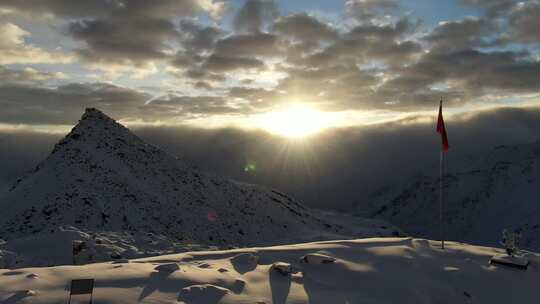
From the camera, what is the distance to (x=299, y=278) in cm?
1831

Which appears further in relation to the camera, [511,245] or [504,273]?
[511,245]

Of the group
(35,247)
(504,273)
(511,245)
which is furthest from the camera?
(35,247)

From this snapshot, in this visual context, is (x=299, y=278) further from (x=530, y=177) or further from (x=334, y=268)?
(x=530, y=177)

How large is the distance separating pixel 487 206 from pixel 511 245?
6036 inches

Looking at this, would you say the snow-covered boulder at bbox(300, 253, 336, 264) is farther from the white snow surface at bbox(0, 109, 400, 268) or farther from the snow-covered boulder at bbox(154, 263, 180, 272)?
the white snow surface at bbox(0, 109, 400, 268)

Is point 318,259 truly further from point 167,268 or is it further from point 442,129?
point 442,129

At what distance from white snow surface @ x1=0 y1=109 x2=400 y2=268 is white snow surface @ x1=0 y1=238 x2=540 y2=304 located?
13.0 meters

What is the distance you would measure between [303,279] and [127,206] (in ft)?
117

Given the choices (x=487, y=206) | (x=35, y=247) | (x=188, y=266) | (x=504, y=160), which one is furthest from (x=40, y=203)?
(x=504, y=160)

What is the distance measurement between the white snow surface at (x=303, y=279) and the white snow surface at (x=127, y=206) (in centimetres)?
1299

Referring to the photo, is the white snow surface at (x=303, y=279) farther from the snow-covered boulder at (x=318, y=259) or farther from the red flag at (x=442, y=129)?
the red flag at (x=442, y=129)

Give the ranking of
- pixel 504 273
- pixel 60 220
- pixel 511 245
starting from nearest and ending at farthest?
1. pixel 504 273
2. pixel 511 245
3. pixel 60 220

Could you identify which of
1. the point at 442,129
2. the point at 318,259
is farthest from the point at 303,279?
the point at 442,129

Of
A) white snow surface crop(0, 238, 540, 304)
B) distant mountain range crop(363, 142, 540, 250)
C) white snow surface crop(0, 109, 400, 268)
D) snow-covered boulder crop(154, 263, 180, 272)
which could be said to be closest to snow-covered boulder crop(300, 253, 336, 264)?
white snow surface crop(0, 238, 540, 304)
